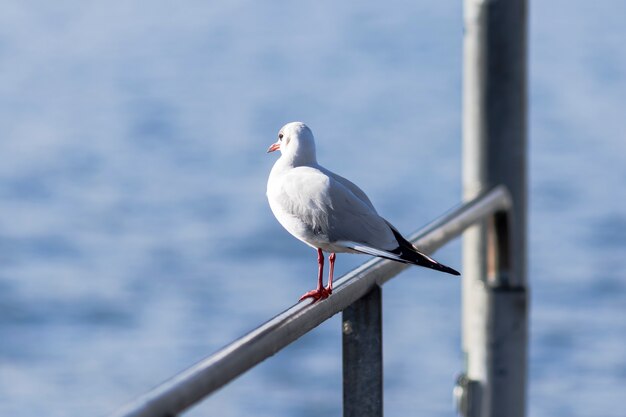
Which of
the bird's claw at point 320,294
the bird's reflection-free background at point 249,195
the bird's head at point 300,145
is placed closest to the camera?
the bird's claw at point 320,294

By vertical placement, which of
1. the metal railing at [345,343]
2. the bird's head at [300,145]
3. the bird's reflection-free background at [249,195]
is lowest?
the metal railing at [345,343]

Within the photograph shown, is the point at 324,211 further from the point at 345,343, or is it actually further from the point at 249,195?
the point at 249,195

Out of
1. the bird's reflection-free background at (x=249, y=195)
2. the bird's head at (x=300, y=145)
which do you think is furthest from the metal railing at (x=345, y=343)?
the bird's reflection-free background at (x=249, y=195)

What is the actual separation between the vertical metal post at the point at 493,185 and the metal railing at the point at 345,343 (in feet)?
1.66

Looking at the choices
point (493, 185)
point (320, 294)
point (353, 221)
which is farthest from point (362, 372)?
point (493, 185)

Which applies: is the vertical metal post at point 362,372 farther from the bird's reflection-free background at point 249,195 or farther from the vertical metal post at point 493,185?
the bird's reflection-free background at point 249,195

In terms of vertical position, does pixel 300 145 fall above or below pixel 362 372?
above

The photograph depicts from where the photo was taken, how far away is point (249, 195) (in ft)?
57.5

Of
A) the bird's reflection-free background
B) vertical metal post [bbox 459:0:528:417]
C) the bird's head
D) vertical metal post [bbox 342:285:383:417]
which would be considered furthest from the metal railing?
the bird's reflection-free background

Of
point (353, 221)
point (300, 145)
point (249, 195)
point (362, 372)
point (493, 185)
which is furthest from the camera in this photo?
point (249, 195)

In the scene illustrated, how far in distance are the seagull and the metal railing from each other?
6 centimetres

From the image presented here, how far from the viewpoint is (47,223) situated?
18094 millimetres

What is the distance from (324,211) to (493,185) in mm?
1122

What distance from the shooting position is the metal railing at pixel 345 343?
1.81 meters
